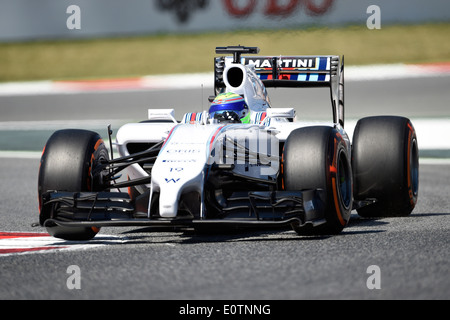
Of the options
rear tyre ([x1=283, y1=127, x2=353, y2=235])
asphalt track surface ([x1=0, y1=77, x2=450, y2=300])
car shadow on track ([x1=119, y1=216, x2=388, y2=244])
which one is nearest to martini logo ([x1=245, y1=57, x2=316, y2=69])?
asphalt track surface ([x1=0, y1=77, x2=450, y2=300])

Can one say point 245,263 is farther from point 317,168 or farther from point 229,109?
point 229,109

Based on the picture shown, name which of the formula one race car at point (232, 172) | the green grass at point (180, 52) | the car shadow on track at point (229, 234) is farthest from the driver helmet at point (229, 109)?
the green grass at point (180, 52)

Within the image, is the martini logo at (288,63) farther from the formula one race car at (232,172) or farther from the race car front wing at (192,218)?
the race car front wing at (192,218)

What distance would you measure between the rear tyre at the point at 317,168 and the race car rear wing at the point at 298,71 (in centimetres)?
238

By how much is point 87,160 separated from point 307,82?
3272 mm

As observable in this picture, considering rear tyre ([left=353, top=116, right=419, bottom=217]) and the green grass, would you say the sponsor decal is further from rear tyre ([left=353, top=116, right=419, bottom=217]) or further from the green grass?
the green grass

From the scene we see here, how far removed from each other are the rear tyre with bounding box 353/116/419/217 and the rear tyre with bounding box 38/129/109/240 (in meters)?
2.52

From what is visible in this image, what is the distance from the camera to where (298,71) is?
31.0 feet

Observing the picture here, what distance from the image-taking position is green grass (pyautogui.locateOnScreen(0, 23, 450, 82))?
2404 centimetres

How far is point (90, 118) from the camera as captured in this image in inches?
782

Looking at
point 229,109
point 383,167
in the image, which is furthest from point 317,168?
point 383,167

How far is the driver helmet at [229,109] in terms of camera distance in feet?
25.3
